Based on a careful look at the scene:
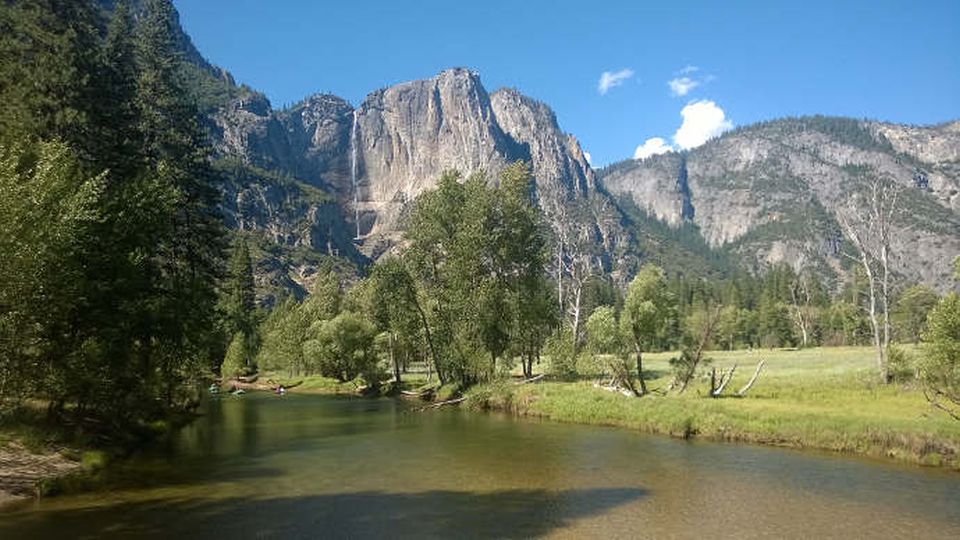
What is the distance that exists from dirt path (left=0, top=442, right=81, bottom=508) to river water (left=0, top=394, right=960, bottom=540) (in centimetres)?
143

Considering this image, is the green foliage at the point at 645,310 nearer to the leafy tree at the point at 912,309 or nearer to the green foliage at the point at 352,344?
the green foliage at the point at 352,344

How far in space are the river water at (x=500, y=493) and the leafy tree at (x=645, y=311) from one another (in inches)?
515

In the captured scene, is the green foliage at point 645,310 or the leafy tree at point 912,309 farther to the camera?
the leafy tree at point 912,309

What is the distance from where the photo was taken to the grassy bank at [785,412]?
28547 millimetres

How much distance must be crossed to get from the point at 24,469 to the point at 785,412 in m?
35.6

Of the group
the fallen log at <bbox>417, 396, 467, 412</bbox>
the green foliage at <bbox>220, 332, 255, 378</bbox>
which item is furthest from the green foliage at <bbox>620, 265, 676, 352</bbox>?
the green foliage at <bbox>220, 332, 255, 378</bbox>

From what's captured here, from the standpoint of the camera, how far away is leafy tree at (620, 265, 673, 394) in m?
47.2

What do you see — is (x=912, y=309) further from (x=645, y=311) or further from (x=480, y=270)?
(x=480, y=270)

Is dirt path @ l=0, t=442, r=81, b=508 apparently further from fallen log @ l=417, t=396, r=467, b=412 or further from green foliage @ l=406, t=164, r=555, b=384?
green foliage @ l=406, t=164, r=555, b=384

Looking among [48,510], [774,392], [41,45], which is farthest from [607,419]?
[41,45]

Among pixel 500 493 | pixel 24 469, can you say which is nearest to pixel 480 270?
pixel 500 493

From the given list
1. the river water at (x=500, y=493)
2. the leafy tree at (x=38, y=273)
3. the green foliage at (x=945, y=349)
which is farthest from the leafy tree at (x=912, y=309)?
the leafy tree at (x=38, y=273)

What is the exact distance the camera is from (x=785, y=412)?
35.2 m

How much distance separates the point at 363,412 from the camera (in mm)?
53375
